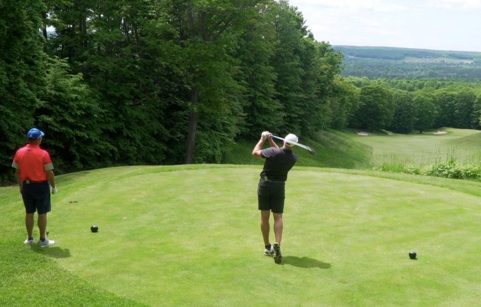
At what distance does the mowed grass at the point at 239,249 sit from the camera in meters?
7.75

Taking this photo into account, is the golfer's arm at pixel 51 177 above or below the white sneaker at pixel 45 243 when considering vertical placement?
above

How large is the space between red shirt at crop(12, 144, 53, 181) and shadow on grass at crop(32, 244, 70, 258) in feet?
4.37

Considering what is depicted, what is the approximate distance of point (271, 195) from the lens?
9797mm

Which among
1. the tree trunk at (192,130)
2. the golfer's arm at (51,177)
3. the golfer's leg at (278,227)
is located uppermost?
the golfer's arm at (51,177)

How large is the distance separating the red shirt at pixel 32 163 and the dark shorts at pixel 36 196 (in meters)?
0.16

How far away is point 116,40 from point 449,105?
5064 inches

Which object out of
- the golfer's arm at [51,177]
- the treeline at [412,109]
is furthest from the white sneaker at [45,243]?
the treeline at [412,109]

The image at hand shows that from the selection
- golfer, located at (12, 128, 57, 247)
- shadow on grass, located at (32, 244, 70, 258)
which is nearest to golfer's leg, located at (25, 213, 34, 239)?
golfer, located at (12, 128, 57, 247)

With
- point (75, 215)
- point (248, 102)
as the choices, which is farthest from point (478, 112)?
point (75, 215)

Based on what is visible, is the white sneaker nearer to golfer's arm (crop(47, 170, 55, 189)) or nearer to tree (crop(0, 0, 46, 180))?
golfer's arm (crop(47, 170, 55, 189))

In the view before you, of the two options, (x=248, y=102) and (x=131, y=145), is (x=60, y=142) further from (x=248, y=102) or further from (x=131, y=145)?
(x=248, y=102)

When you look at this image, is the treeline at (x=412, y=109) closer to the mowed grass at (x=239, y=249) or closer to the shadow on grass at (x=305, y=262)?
the mowed grass at (x=239, y=249)

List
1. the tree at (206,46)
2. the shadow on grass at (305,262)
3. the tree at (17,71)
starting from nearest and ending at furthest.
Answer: the shadow on grass at (305,262) < the tree at (17,71) < the tree at (206,46)

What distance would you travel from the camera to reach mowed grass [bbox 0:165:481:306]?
775 centimetres
